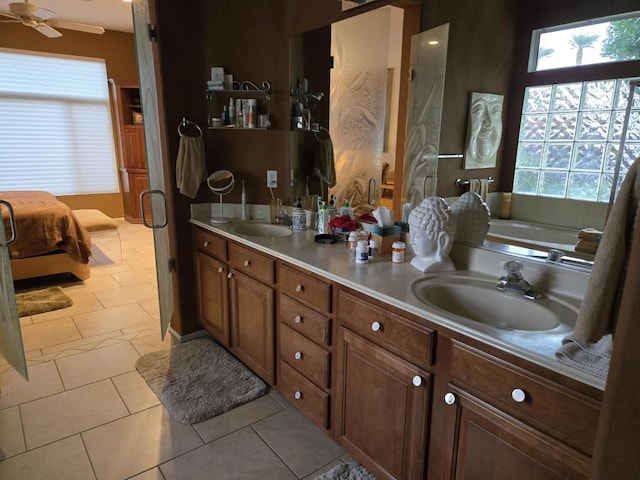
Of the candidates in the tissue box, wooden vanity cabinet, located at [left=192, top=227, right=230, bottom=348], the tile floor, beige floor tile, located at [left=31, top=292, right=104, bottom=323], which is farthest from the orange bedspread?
the tissue box

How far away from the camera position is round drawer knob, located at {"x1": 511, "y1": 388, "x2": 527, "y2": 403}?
3.61 feet

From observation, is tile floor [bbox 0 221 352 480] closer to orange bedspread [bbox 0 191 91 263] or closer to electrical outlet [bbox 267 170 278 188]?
orange bedspread [bbox 0 191 91 263]

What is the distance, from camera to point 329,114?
251 centimetres

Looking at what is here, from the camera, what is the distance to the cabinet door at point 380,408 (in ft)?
4.72

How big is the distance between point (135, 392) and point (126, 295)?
1707 millimetres

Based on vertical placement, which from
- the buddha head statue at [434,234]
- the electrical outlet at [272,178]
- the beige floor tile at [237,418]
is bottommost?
the beige floor tile at [237,418]

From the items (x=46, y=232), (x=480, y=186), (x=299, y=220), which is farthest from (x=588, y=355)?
(x=46, y=232)

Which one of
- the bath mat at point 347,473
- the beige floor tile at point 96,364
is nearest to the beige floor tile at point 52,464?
the beige floor tile at point 96,364

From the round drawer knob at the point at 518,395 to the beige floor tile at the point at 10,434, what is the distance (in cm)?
215

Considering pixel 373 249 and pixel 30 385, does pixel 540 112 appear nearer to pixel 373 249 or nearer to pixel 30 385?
pixel 373 249

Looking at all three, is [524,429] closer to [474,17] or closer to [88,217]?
[474,17]

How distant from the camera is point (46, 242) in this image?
3967 millimetres

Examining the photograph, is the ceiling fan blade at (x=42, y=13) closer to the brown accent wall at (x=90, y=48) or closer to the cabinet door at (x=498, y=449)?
the brown accent wall at (x=90, y=48)

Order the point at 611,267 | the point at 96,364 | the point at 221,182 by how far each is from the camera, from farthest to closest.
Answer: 1. the point at 221,182
2. the point at 96,364
3. the point at 611,267
